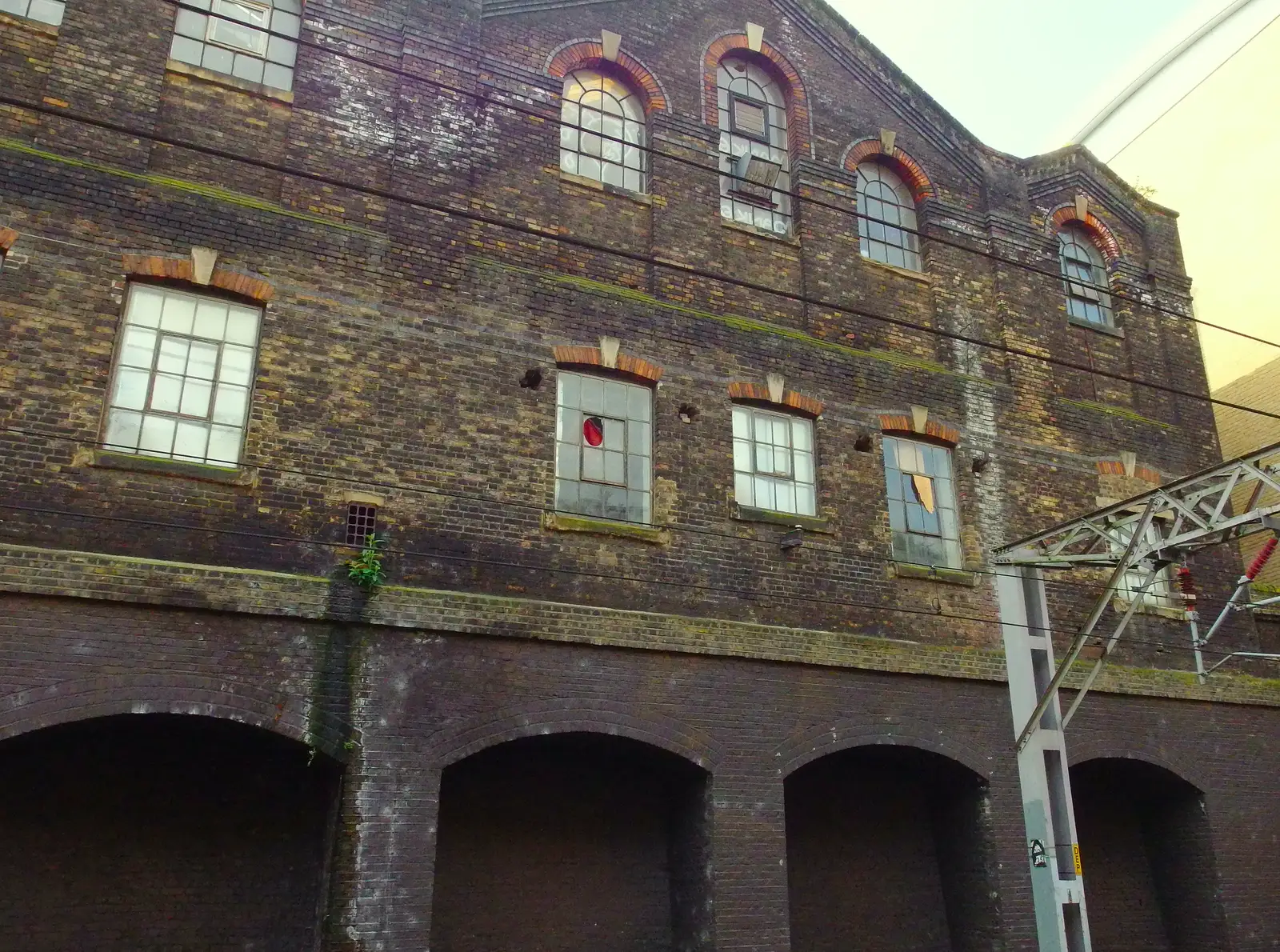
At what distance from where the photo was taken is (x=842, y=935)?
11523 millimetres

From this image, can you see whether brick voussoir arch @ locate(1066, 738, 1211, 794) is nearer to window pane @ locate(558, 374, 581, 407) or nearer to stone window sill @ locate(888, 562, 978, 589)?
stone window sill @ locate(888, 562, 978, 589)

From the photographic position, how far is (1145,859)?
1345 centimetres

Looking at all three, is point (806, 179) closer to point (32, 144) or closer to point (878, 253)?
point (878, 253)

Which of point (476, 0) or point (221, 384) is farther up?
point (476, 0)

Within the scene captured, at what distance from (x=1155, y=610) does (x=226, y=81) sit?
12686 millimetres

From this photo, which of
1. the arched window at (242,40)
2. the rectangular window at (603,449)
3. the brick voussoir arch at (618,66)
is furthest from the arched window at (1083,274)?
the arched window at (242,40)

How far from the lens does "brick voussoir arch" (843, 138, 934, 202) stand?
14.3 metres

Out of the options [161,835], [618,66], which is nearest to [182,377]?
[161,835]

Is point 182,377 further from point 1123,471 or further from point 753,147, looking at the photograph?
point 1123,471

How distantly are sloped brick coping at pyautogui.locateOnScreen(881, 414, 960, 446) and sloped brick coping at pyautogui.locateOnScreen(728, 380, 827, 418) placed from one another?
2.86 ft

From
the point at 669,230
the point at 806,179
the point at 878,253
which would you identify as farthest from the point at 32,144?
the point at 878,253

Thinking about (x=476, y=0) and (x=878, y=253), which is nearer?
(x=476, y=0)

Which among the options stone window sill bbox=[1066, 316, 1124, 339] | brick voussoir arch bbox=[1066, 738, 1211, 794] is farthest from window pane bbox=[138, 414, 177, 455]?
stone window sill bbox=[1066, 316, 1124, 339]

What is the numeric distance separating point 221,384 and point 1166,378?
505 inches
